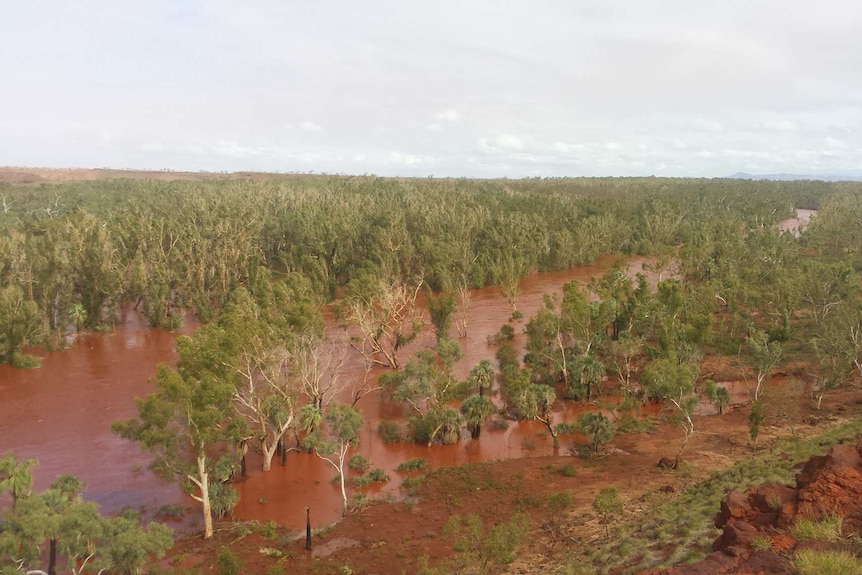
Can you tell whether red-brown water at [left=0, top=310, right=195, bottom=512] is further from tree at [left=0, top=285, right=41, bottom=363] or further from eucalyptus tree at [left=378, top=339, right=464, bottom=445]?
eucalyptus tree at [left=378, top=339, right=464, bottom=445]

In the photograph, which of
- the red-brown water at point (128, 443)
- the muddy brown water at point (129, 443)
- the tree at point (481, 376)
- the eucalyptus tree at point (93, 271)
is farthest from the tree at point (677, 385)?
the eucalyptus tree at point (93, 271)

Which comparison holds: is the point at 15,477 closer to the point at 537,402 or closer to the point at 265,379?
the point at 265,379

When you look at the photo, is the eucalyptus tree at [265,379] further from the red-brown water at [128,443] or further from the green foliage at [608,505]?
the green foliage at [608,505]

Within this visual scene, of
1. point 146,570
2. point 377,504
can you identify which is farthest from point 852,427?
point 146,570

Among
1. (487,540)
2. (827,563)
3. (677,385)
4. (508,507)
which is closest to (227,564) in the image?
(487,540)

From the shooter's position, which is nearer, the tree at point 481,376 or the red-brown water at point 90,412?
the red-brown water at point 90,412

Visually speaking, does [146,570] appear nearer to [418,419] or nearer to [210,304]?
[418,419]

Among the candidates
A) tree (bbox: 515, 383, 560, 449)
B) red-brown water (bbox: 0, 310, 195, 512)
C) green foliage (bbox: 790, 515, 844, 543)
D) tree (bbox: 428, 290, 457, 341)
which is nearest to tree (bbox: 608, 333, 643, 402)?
tree (bbox: 515, 383, 560, 449)
